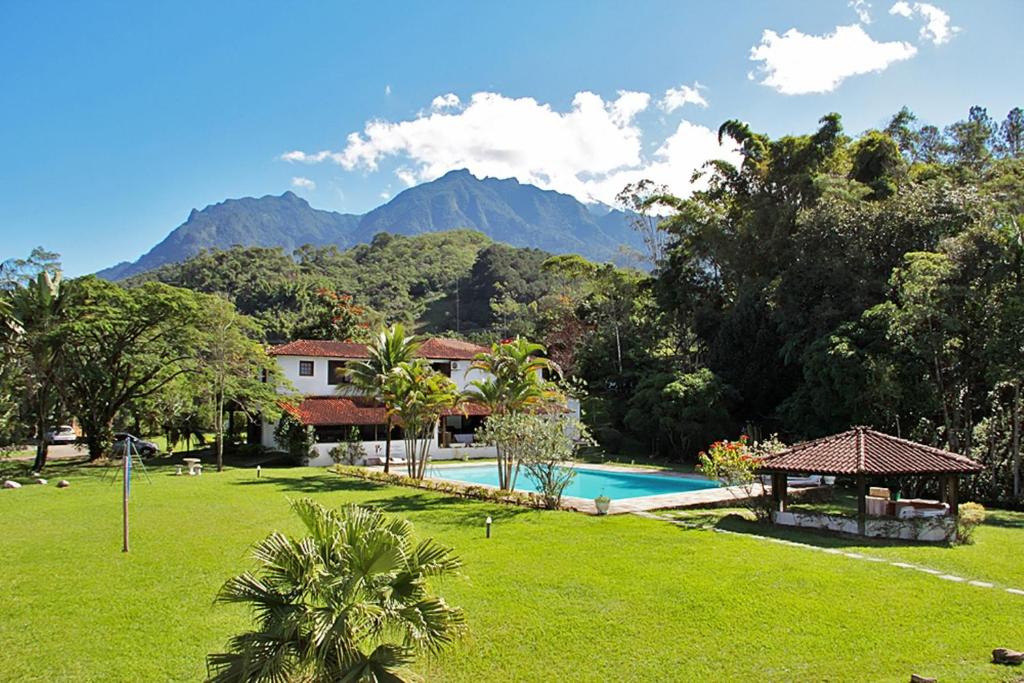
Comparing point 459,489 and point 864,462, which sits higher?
point 864,462

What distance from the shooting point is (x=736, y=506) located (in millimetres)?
17516

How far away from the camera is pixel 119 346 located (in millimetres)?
26875

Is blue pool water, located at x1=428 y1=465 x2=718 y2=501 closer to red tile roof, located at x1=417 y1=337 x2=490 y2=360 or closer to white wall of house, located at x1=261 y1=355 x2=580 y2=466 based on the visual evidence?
white wall of house, located at x1=261 y1=355 x2=580 y2=466

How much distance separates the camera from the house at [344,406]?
30.1 m

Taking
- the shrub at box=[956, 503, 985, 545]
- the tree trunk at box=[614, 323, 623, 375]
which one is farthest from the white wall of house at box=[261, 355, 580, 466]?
the shrub at box=[956, 503, 985, 545]

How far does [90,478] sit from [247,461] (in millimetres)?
7265

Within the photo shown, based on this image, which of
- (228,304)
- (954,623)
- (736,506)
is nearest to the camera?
(954,623)

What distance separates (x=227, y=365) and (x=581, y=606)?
70.4ft

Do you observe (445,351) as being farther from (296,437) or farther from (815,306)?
(815,306)

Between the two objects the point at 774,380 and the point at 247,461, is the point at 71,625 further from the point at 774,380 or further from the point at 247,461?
the point at 774,380

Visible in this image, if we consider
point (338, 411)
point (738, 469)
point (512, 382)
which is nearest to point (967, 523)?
point (738, 469)

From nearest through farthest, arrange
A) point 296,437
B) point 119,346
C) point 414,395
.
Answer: point 414,395
point 119,346
point 296,437

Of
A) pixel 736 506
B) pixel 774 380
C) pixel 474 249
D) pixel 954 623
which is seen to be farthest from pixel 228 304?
pixel 474 249

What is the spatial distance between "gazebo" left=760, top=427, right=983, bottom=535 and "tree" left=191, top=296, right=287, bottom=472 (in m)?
19.9
